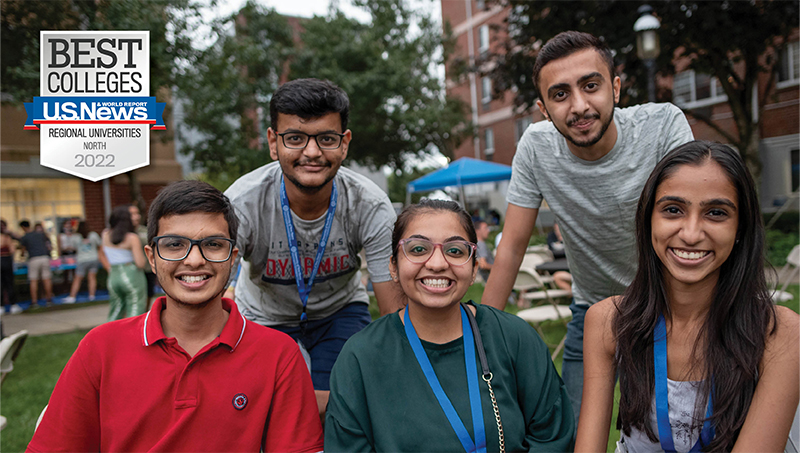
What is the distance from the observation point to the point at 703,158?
1789mm

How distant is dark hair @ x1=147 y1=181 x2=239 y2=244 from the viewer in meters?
2.00

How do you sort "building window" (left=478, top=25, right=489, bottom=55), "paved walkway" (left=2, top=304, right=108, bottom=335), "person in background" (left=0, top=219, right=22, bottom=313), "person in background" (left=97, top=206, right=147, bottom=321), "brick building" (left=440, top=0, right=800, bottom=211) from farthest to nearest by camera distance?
1. "building window" (left=478, top=25, right=489, bottom=55)
2. "brick building" (left=440, top=0, right=800, bottom=211)
3. "person in background" (left=0, top=219, right=22, bottom=313)
4. "paved walkway" (left=2, top=304, right=108, bottom=335)
5. "person in background" (left=97, top=206, right=147, bottom=321)

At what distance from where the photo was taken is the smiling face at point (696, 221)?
1746 millimetres

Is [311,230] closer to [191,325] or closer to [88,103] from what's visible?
[191,325]

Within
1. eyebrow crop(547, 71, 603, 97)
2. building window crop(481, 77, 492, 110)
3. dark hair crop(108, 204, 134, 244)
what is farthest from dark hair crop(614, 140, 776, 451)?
building window crop(481, 77, 492, 110)

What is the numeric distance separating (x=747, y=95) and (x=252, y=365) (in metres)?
15.7

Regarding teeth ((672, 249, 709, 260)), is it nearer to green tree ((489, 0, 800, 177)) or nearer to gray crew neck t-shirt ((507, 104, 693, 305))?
gray crew neck t-shirt ((507, 104, 693, 305))

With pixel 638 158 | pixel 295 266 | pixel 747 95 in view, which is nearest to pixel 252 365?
pixel 295 266

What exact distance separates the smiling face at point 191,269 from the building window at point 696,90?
20.7 meters

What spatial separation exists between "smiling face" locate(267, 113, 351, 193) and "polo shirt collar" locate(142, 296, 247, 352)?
2.25 ft

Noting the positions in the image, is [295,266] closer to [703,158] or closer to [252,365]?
[252,365]

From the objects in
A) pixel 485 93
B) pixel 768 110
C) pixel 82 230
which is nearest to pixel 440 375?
Answer: pixel 82 230

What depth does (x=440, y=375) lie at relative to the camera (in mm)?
1913

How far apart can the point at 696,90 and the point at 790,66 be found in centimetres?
320
